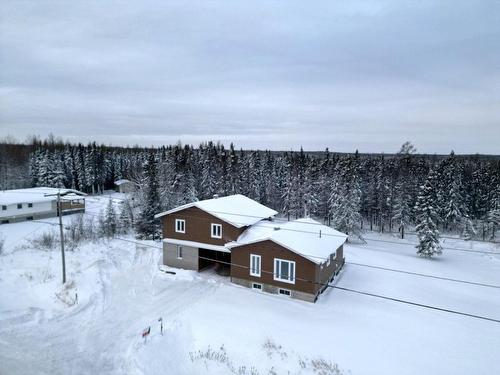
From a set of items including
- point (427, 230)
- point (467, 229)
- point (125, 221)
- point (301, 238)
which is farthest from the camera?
point (467, 229)

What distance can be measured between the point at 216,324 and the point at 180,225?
37.7 feet

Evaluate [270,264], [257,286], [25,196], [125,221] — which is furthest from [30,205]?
[270,264]

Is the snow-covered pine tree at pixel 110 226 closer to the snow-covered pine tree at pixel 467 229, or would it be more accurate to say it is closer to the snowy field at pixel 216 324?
the snowy field at pixel 216 324

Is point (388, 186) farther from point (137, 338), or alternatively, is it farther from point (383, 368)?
point (137, 338)

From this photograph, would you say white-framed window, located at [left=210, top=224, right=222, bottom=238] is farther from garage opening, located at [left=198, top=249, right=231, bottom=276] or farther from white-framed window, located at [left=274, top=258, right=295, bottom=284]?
white-framed window, located at [left=274, top=258, right=295, bottom=284]

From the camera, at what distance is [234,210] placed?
2792 cm

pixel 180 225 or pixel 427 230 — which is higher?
pixel 180 225

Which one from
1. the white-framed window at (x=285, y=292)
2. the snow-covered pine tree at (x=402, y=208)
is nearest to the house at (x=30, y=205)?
the white-framed window at (x=285, y=292)

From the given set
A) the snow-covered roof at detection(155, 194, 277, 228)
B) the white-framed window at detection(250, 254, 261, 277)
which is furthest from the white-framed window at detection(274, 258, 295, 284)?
the snow-covered roof at detection(155, 194, 277, 228)

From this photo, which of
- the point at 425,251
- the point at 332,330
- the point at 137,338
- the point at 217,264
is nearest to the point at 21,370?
the point at 137,338

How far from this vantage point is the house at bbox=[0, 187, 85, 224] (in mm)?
43859

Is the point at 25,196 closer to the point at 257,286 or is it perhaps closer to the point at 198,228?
the point at 198,228

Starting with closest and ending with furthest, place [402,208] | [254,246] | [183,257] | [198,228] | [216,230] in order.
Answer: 1. [254,246]
2. [216,230]
3. [198,228]
4. [183,257]
5. [402,208]

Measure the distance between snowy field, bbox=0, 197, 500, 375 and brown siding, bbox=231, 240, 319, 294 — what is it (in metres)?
1.09
